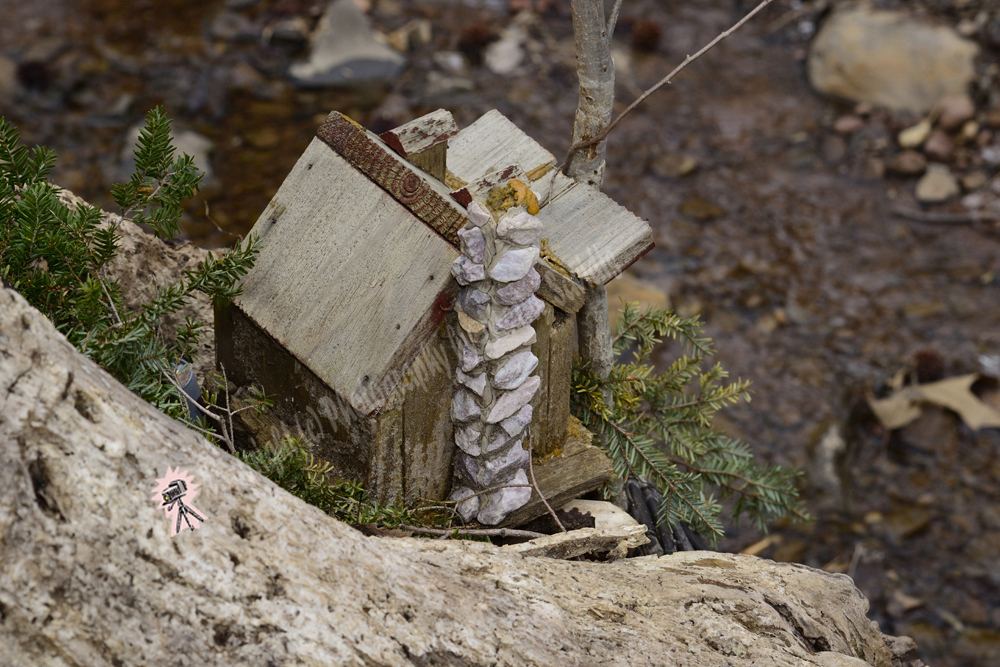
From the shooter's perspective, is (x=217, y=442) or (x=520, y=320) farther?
(x=217, y=442)

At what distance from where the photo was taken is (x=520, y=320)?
2.41 m

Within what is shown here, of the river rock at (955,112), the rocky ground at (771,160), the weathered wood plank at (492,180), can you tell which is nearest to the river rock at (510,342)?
the weathered wood plank at (492,180)

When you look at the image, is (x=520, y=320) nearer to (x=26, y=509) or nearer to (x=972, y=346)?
(x=26, y=509)

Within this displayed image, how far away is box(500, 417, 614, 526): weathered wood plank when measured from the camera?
2.76 m

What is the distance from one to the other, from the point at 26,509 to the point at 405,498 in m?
1.19

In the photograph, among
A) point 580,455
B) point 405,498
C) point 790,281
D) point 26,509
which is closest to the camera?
point 26,509

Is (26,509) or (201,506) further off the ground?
(26,509)

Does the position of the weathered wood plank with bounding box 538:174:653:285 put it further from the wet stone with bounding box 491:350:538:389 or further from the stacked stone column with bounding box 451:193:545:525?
the wet stone with bounding box 491:350:538:389

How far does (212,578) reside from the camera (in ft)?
5.72

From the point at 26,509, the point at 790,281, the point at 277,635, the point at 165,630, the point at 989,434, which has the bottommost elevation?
the point at 989,434

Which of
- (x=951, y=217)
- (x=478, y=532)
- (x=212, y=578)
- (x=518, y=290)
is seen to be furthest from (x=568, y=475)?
(x=951, y=217)

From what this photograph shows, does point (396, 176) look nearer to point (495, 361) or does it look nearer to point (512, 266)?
point (512, 266)

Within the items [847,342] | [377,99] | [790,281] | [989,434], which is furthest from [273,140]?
[989,434]

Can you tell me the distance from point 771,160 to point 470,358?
19.6 ft
